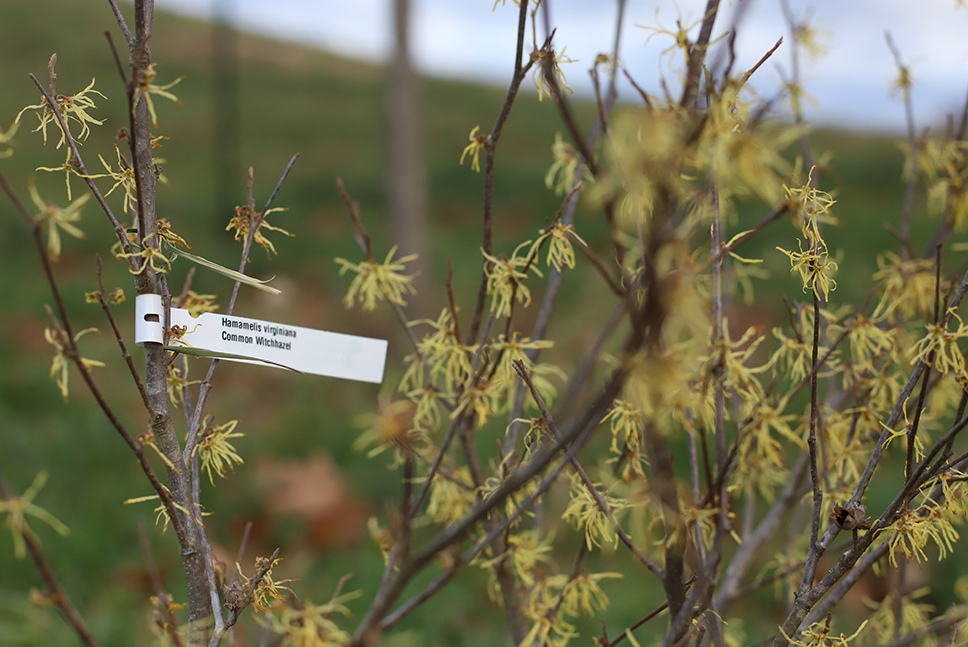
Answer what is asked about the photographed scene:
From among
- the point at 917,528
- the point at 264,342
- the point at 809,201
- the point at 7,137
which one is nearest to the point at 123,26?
the point at 7,137

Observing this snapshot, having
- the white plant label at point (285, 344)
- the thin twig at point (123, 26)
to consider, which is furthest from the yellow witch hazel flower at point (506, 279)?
the thin twig at point (123, 26)

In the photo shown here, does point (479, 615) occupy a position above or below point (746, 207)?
below

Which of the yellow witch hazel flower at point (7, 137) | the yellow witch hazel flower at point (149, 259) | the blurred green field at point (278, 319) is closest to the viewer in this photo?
the yellow witch hazel flower at point (7, 137)

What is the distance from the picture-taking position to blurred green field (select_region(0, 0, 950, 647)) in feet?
7.96

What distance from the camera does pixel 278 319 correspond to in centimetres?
477

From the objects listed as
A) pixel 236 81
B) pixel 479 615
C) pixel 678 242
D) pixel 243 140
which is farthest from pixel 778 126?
pixel 236 81

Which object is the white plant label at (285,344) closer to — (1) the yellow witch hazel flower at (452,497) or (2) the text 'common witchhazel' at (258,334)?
(2) the text 'common witchhazel' at (258,334)

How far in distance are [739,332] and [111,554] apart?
3.02 meters

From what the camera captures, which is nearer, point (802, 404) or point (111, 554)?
point (111, 554)

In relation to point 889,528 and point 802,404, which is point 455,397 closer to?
point 889,528

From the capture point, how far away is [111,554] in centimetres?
254

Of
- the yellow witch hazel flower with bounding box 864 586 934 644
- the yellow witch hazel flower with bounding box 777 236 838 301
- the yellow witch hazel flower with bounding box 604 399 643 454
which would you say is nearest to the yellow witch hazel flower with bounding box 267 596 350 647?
the yellow witch hazel flower with bounding box 604 399 643 454

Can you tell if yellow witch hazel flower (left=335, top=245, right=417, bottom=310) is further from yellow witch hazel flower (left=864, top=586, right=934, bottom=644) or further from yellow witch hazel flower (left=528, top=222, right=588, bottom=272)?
yellow witch hazel flower (left=864, top=586, right=934, bottom=644)

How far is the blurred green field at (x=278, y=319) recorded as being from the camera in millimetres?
2426
